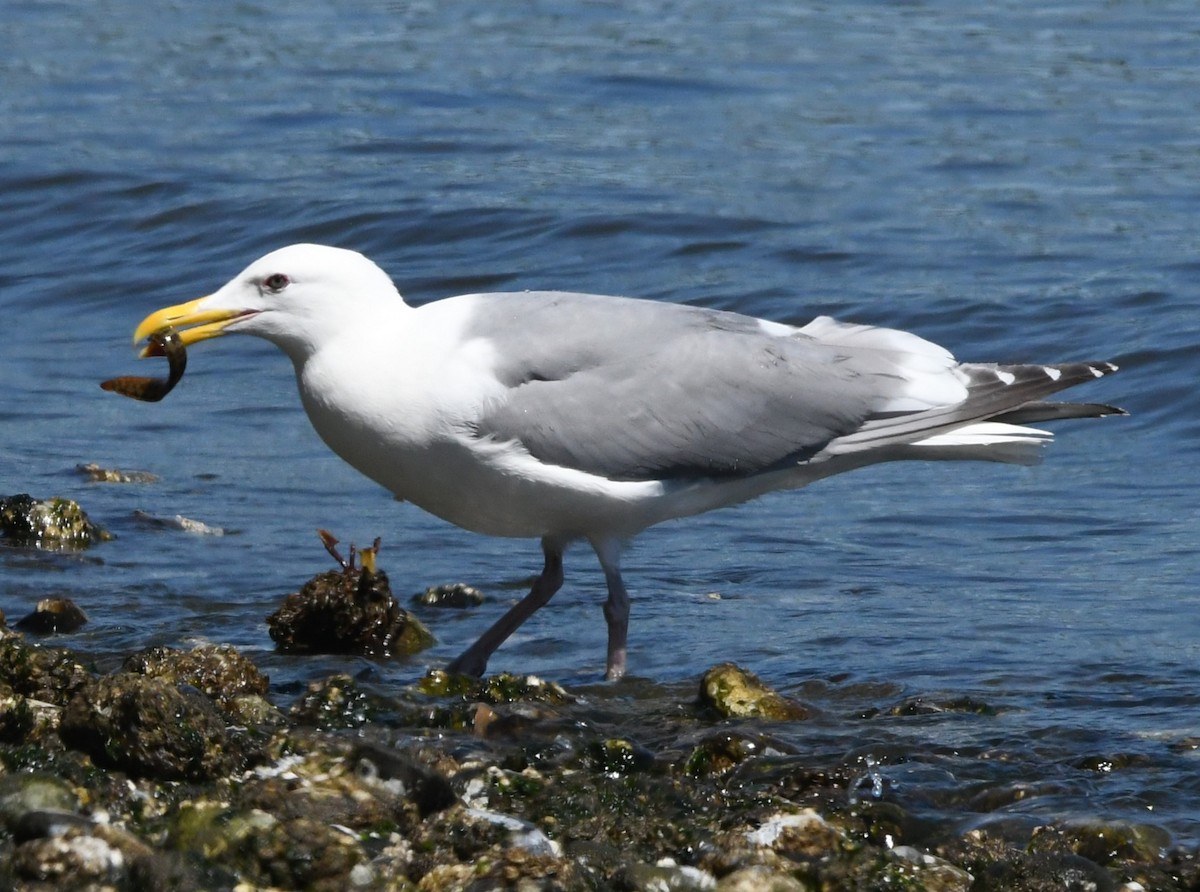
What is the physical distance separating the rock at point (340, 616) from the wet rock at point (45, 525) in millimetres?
1421

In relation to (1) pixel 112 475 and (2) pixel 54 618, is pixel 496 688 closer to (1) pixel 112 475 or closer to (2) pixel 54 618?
(2) pixel 54 618

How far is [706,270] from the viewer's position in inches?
483

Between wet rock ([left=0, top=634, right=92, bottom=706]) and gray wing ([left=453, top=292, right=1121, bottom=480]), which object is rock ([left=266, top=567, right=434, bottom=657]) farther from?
wet rock ([left=0, top=634, right=92, bottom=706])

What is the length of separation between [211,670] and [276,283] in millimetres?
1214

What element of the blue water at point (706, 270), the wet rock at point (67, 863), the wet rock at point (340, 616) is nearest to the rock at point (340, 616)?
the wet rock at point (340, 616)

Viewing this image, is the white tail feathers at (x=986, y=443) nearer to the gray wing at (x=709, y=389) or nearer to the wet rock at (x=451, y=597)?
the gray wing at (x=709, y=389)

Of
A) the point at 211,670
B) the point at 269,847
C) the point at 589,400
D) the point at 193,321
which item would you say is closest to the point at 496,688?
the point at 211,670

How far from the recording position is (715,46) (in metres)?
17.3

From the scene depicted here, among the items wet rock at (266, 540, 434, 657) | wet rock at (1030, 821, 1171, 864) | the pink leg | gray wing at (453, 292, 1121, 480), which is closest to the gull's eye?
gray wing at (453, 292, 1121, 480)

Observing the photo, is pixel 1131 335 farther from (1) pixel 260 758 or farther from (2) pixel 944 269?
(1) pixel 260 758

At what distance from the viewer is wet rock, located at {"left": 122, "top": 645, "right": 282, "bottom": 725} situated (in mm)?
5680

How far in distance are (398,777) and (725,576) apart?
3.09 m

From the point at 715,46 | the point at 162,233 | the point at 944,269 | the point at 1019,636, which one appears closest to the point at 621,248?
the point at 944,269

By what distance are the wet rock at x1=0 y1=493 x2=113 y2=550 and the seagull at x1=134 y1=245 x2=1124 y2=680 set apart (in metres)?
1.63
